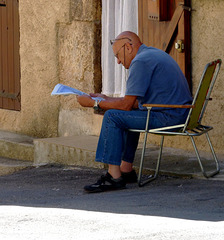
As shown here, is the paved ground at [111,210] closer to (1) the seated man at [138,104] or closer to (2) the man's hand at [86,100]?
(1) the seated man at [138,104]

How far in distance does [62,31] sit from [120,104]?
3.32m

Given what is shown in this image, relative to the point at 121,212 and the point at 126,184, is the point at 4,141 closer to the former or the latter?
the point at 126,184

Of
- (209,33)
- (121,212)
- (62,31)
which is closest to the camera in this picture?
(121,212)

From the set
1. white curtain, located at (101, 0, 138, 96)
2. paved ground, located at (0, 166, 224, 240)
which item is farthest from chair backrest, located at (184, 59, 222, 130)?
white curtain, located at (101, 0, 138, 96)

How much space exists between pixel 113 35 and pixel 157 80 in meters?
2.62

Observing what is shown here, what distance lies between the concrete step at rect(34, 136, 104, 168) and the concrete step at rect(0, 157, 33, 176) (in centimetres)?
20

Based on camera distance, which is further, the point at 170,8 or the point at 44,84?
the point at 44,84

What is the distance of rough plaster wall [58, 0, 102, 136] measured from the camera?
854 centimetres

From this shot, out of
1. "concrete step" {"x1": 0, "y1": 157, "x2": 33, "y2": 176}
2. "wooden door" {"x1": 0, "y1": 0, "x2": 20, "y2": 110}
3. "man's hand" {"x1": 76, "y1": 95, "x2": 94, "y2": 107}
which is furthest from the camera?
"wooden door" {"x1": 0, "y1": 0, "x2": 20, "y2": 110}

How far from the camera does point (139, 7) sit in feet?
25.7

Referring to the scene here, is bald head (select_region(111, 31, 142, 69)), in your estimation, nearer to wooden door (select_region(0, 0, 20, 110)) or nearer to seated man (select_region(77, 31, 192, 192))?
seated man (select_region(77, 31, 192, 192))

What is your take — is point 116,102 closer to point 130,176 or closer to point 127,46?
point 127,46

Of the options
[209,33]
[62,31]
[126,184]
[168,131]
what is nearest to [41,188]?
[126,184]

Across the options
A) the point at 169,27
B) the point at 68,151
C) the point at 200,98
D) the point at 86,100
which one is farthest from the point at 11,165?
the point at 200,98
